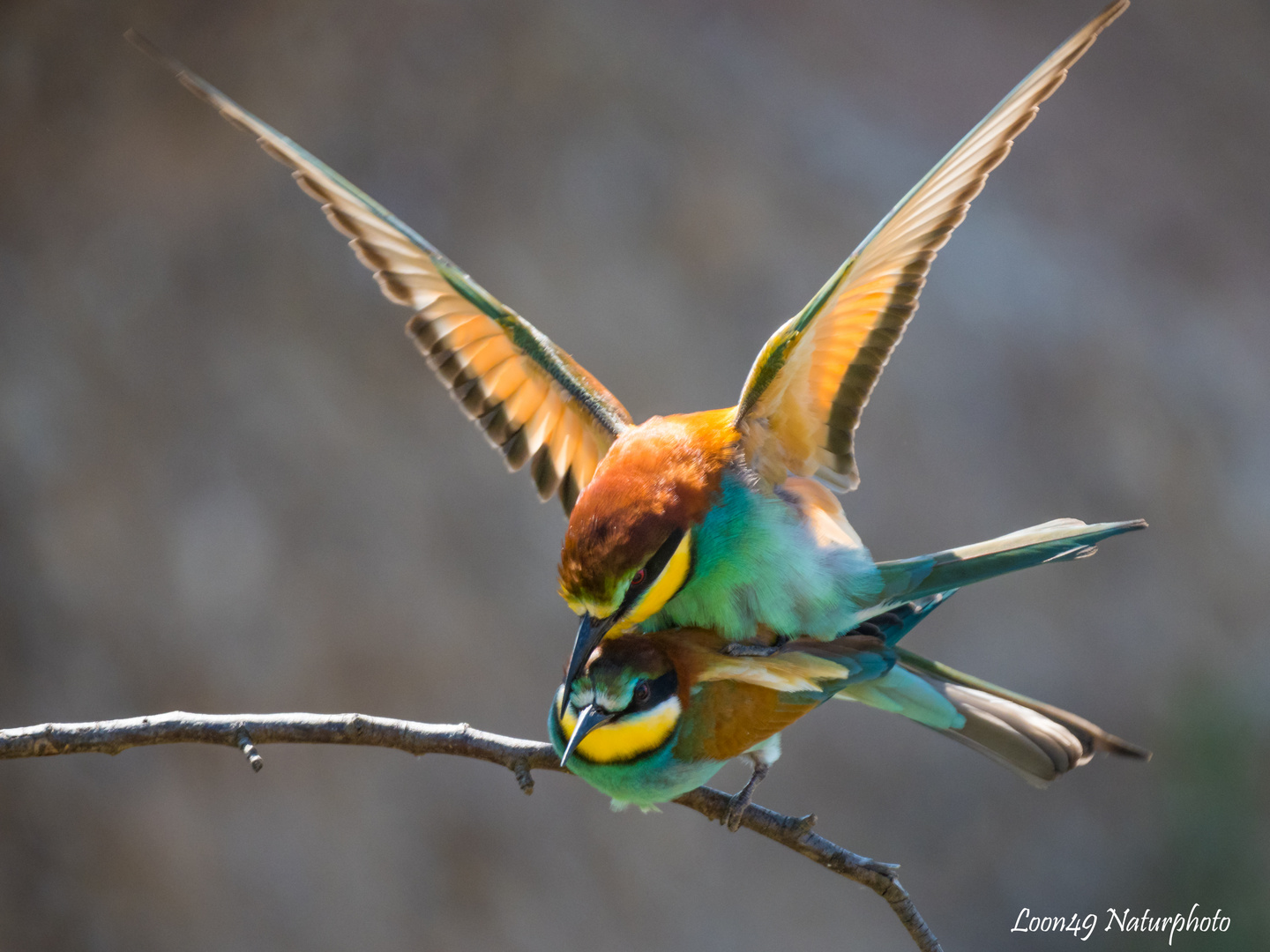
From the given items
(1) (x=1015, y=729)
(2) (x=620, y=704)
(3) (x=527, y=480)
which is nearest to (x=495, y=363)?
(2) (x=620, y=704)

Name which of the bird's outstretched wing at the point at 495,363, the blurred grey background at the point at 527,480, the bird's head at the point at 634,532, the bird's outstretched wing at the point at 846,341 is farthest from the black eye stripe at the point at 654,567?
the blurred grey background at the point at 527,480

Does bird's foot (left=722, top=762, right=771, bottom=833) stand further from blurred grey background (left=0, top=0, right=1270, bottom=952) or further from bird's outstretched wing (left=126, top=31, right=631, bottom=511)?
blurred grey background (left=0, top=0, right=1270, bottom=952)

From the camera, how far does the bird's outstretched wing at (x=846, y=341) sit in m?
1.02

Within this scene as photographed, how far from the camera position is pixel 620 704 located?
0.93m

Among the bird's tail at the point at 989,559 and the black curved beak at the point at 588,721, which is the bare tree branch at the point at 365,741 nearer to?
the black curved beak at the point at 588,721

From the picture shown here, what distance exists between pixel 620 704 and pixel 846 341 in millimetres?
451

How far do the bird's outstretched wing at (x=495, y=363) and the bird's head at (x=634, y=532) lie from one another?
0.26 meters

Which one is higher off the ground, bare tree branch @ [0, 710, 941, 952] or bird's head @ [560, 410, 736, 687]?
bird's head @ [560, 410, 736, 687]

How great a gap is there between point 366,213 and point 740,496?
1.90 ft

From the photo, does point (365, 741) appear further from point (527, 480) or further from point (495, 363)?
point (527, 480)

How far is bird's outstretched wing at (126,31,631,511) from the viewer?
126 centimetres

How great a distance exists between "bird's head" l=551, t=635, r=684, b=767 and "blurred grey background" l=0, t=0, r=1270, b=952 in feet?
6.27

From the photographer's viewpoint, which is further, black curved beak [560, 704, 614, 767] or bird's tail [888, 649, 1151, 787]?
bird's tail [888, 649, 1151, 787]

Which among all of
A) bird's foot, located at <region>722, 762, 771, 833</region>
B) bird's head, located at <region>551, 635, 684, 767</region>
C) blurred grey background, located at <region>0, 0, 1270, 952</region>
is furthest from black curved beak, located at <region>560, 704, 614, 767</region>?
blurred grey background, located at <region>0, 0, 1270, 952</region>
